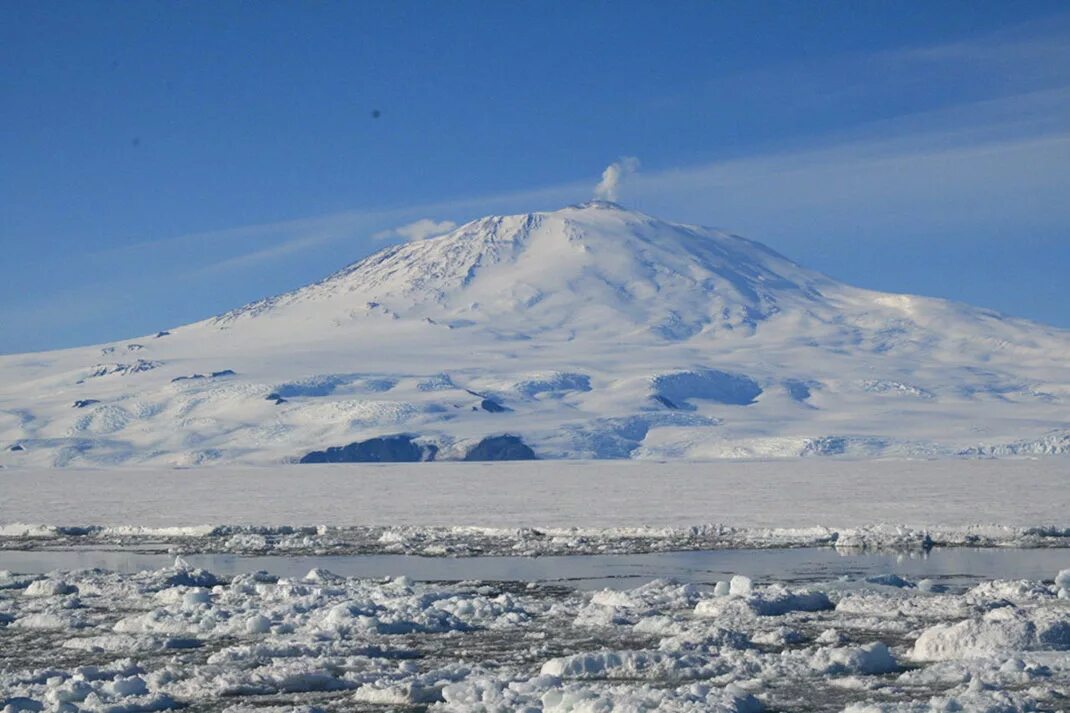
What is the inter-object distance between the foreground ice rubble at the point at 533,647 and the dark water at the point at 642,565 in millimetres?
2370

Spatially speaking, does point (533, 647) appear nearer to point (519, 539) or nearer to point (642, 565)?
point (642, 565)

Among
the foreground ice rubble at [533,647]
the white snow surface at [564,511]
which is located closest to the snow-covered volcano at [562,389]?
the white snow surface at [564,511]

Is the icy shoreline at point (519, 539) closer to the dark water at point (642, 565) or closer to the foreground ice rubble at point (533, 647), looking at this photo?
the dark water at point (642, 565)

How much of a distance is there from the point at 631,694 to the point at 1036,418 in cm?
12552

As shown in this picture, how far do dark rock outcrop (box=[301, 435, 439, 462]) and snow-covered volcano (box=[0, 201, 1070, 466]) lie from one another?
21 cm

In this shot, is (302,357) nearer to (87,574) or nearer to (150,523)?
(150,523)

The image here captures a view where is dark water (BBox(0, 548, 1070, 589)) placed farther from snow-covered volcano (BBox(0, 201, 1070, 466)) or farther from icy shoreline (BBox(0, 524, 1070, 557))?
snow-covered volcano (BBox(0, 201, 1070, 466))

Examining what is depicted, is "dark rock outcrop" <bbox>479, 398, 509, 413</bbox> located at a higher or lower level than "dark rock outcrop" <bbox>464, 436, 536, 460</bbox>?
higher

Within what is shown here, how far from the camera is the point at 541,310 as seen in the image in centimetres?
19750

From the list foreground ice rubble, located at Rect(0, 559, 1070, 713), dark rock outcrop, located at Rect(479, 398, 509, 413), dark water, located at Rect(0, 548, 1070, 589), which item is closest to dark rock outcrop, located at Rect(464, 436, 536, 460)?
dark rock outcrop, located at Rect(479, 398, 509, 413)

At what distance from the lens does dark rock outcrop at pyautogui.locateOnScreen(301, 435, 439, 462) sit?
352 ft

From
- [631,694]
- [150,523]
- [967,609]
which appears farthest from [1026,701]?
[150,523]

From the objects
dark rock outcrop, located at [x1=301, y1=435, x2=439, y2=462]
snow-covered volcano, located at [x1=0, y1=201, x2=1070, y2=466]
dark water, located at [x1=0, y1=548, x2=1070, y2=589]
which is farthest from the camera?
snow-covered volcano, located at [x1=0, y1=201, x2=1070, y2=466]

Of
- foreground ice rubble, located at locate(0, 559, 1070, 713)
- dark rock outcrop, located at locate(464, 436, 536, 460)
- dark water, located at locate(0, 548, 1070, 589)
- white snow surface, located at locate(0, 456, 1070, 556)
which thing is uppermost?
dark rock outcrop, located at locate(464, 436, 536, 460)
